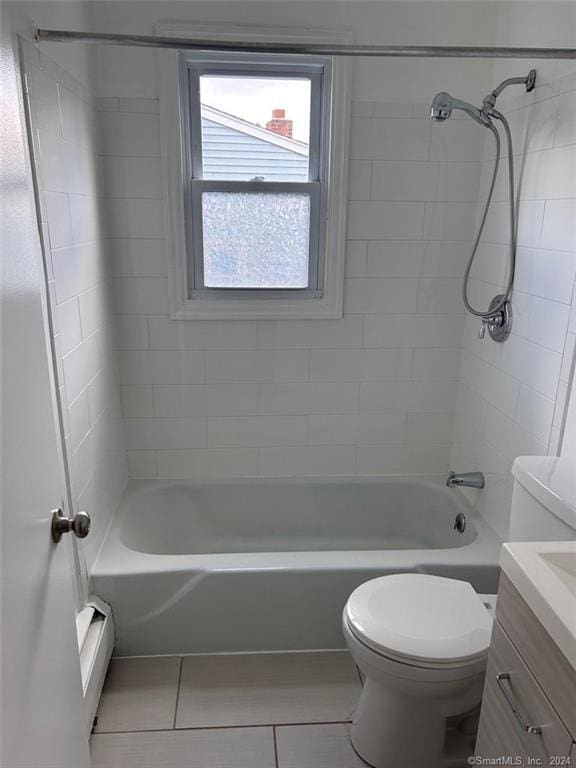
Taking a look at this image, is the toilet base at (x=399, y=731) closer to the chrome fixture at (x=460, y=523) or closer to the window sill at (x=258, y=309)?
the chrome fixture at (x=460, y=523)

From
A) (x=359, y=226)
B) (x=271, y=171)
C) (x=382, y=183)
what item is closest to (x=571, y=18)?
(x=382, y=183)

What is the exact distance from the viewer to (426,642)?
141 cm

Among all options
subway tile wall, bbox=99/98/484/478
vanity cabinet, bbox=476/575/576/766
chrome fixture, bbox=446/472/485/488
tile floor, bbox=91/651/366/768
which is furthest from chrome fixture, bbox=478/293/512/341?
tile floor, bbox=91/651/366/768

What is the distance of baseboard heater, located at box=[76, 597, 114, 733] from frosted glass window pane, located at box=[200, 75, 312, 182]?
1682 millimetres

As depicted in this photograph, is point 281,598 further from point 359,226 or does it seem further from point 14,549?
point 359,226

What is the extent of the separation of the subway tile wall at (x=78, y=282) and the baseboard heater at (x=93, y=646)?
0.14 m

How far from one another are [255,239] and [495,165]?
0.97 meters

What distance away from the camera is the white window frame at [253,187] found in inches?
81.2

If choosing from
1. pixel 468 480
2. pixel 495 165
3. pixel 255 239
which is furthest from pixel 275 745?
pixel 495 165

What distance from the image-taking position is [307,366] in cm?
244

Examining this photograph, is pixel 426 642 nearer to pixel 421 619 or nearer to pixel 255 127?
pixel 421 619

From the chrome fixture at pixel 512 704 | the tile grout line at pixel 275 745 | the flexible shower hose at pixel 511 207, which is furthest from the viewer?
the flexible shower hose at pixel 511 207

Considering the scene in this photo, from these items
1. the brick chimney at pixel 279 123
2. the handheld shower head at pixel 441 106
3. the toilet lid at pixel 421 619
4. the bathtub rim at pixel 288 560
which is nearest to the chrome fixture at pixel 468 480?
the bathtub rim at pixel 288 560

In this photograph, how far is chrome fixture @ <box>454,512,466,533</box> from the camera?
7.37 ft
